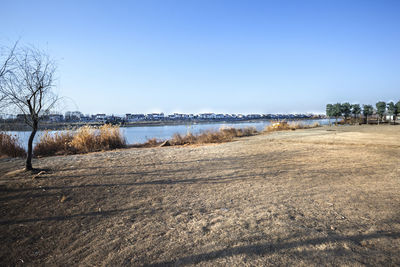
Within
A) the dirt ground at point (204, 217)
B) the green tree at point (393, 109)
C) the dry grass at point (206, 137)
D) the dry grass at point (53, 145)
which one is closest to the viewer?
the dirt ground at point (204, 217)

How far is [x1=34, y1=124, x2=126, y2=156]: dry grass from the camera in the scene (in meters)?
11.2

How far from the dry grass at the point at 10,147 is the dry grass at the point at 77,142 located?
64 centimetres

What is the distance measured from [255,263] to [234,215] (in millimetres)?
1048

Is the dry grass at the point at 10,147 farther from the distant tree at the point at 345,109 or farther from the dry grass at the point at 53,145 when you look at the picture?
the distant tree at the point at 345,109

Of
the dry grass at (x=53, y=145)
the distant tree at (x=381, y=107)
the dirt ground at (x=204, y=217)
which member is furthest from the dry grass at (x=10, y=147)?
the distant tree at (x=381, y=107)

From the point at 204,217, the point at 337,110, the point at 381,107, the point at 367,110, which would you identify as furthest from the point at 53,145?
the point at 367,110

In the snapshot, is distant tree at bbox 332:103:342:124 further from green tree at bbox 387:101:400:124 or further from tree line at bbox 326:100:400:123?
green tree at bbox 387:101:400:124

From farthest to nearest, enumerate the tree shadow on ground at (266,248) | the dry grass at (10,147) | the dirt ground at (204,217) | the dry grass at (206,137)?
1. the dry grass at (206,137)
2. the dry grass at (10,147)
3. the dirt ground at (204,217)
4. the tree shadow on ground at (266,248)

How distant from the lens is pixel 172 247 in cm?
241

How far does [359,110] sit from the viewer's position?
36.0 metres

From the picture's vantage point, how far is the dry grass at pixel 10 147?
10.6m

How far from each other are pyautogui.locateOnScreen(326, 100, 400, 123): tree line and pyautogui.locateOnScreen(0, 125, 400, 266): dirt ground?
112 ft

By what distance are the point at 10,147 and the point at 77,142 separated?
3.03m

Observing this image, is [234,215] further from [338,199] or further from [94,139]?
[94,139]
